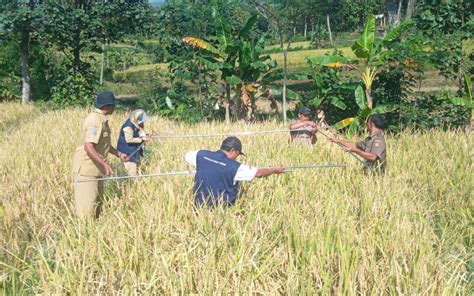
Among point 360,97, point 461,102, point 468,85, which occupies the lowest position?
point 461,102

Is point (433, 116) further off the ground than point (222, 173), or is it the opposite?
point (433, 116)

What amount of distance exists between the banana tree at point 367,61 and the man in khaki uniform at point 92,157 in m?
5.45

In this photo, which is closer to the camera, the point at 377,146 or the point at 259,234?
the point at 259,234

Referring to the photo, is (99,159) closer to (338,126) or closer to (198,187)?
(198,187)

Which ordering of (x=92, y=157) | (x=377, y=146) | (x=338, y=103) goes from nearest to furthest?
(x=92, y=157)
(x=377, y=146)
(x=338, y=103)

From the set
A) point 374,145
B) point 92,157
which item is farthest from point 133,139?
point 374,145

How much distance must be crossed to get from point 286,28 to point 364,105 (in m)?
4.45

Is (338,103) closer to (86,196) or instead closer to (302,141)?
(302,141)

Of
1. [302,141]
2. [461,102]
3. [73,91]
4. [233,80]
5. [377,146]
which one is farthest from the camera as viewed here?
[73,91]

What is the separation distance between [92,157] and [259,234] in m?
1.79

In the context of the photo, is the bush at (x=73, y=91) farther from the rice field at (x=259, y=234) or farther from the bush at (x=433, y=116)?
the bush at (x=433, y=116)

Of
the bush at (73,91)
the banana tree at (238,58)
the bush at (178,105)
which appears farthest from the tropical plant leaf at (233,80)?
the bush at (73,91)

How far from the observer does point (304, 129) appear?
6715 mm

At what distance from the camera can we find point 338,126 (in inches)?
374
